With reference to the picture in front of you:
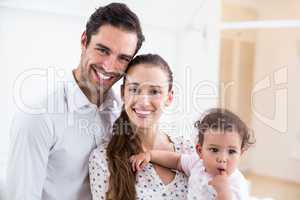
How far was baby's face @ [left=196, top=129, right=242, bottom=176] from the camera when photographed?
0.71 meters

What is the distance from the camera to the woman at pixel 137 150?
31.1 inches

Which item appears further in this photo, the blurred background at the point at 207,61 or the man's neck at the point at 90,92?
the blurred background at the point at 207,61

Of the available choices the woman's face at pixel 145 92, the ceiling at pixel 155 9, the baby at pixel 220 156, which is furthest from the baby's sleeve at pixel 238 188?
the ceiling at pixel 155 9

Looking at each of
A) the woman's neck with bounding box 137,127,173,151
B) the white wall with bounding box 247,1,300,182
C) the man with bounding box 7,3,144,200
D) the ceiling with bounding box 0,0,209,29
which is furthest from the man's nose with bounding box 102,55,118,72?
the white wall with bounding box 247,1,300,182

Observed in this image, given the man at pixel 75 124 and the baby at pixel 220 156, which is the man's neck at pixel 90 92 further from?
the baby at pixel 220 156

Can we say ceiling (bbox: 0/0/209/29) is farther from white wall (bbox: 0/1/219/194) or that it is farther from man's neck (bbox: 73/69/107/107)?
man's neck (bbox: 73/69/107/107)

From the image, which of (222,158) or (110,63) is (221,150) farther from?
(110,63)

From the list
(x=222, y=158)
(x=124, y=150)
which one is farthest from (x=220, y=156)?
(x=124, y=150)

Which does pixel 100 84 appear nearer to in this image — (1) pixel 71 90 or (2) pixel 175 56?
(1) pixel 71 90

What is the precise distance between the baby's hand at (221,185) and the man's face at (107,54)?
11.5 inches

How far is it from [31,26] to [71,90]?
0.27 m

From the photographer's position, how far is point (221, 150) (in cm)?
72

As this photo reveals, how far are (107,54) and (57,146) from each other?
222mm

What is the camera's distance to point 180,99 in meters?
1.05
